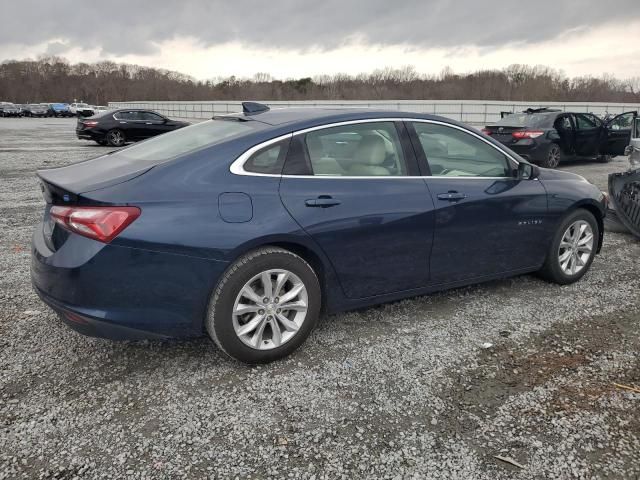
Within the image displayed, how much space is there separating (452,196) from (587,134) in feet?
37.6

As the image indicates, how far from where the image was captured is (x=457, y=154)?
3.87 metres

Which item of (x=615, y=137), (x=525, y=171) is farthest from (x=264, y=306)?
(x=615, y=137)

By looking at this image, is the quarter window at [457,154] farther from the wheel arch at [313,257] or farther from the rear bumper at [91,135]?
the rear bumper at [91,135]

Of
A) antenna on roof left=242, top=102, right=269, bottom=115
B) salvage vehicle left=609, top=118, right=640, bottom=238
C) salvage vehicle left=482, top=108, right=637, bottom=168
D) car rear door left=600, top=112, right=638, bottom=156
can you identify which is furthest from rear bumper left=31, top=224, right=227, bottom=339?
car rear door left=600, top=112, right=638, bottom=156

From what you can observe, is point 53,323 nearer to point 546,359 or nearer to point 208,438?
point 208,438

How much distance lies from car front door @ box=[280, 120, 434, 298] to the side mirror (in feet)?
3.47

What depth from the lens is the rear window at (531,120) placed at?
1200 cm

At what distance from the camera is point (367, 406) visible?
8.96 feet

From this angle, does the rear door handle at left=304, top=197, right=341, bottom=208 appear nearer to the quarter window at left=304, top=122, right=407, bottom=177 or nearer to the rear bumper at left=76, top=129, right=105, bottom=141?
the quarter window at left=304, top=122, right=407, bottom=177

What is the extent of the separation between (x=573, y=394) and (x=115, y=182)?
2.82 metres

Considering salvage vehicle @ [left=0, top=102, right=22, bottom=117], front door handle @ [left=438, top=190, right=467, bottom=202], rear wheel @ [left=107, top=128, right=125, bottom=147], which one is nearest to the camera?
front door handle @ [left=438, top=190, right=467, bottom=202]

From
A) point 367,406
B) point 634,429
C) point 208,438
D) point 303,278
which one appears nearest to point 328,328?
point 303,278

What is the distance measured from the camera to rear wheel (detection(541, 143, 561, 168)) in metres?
11.9

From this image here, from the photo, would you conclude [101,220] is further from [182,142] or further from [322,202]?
[322,202]
